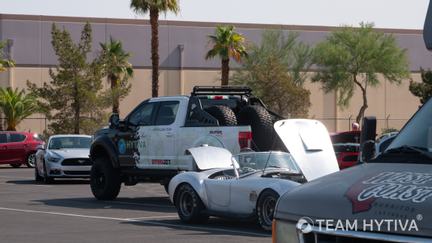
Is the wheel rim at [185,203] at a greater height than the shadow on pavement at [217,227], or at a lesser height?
greater

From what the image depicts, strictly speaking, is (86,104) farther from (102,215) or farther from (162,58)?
(102,215)

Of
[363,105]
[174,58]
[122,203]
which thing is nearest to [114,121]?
[122,203]

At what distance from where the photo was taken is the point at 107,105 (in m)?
50.8

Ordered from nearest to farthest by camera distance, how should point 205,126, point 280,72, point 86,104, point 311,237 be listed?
point 311,237 → point 205,126 → point 86,104 → point 280,72

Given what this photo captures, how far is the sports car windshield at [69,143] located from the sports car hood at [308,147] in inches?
741

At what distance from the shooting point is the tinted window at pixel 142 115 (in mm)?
19281

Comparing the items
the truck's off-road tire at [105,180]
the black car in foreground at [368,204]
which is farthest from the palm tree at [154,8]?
the black car in foreground at [368,204]

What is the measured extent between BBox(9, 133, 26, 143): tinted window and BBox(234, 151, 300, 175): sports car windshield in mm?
24815

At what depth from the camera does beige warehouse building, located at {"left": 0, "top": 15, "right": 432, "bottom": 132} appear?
61625mm

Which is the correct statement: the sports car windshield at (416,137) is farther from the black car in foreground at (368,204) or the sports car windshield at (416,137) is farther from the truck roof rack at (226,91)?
the truck roof rack at (226,91)

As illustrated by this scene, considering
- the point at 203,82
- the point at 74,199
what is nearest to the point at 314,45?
the point at 203,82

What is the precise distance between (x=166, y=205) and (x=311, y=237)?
45.2ft

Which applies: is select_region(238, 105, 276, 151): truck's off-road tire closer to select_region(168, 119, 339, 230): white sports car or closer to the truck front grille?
select_region(168, 119, 339, 230): white sports car
